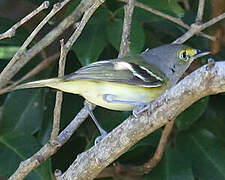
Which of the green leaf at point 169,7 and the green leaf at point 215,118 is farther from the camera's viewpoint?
the green leaf at point 215,118

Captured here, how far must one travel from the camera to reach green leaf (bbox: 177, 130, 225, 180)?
319cm

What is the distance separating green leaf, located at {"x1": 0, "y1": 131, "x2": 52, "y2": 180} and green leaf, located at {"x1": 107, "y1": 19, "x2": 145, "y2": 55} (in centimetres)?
69

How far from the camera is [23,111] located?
368cm

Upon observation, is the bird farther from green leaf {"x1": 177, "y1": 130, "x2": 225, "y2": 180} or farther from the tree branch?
green leaf {"x1": 177, "y1": 130, "x2": 225, "y2": 180}

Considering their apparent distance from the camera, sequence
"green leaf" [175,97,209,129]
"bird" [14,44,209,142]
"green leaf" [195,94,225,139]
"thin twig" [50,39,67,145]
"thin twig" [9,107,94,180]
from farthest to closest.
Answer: "green leaf" [195,94,225,139] < "green leaf" [175,97,209,129] < "bird" [14,44,209,142] < "thin twig" [9,107,94,180] < "thin twig" [50,39,67,145]

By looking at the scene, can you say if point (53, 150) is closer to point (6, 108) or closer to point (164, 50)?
point (164, 50)

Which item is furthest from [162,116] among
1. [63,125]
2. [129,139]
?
[63,125]

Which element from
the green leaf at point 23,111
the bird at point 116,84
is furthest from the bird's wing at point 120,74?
the green leaf at point 23,111

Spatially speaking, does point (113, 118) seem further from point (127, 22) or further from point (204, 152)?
point (127, 22)

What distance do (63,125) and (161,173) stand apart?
661 mm

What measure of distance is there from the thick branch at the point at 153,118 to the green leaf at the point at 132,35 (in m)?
0.89

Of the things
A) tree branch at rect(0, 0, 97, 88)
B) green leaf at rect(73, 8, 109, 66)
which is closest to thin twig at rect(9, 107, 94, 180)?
tree branch at rect(0, 0, 97, 88)

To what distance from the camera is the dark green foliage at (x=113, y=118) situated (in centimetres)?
312

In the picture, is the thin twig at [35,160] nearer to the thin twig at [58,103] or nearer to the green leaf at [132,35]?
the thin twig at [58,103]
